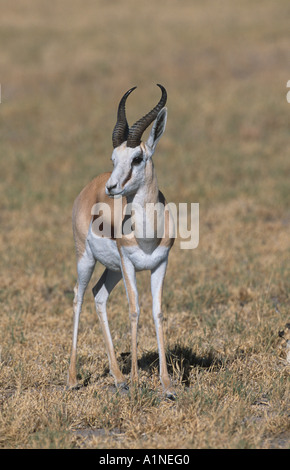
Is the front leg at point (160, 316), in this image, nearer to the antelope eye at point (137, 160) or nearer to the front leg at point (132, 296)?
the front leg at point (132, 296)

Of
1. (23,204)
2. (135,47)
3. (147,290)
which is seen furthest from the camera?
(135,47)

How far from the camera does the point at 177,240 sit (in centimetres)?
1308

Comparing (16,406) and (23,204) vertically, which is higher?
(23,204)

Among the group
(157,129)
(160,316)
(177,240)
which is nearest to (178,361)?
(160,316)

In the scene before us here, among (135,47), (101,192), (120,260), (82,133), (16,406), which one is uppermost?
(135,47)

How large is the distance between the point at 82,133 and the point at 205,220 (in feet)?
27.0

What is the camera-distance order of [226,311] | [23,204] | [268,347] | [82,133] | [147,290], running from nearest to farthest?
[268,347], [226,311], [147,290], [23,204], [82,133]

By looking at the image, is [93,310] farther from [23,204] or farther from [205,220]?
[23,204]

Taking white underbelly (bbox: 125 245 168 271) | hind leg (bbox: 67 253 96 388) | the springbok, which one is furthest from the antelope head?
hind leg (bbox: 67 253 96 388)

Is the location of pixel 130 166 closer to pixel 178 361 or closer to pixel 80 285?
pixel 80 285

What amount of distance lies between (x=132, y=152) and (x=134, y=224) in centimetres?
65

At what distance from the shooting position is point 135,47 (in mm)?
31375

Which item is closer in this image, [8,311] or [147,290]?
[8,311]

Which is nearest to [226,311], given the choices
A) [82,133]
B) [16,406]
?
[16,406]
